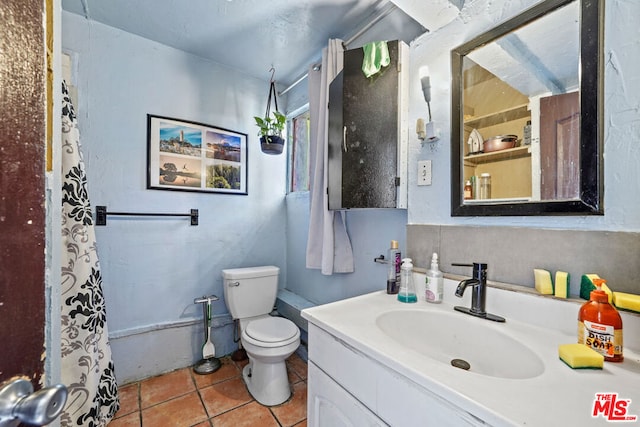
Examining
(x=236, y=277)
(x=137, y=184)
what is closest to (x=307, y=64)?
(x=137, y=184)

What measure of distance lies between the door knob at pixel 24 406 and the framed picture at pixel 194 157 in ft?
5.44

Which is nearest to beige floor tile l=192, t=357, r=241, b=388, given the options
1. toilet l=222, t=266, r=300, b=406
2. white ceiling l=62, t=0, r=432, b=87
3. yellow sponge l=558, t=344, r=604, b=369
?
toilet l=222, t=266, r=300, b=406

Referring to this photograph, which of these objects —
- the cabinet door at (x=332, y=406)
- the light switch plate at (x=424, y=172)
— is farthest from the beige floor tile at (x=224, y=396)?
the light switch plate at (x=424, y=172)

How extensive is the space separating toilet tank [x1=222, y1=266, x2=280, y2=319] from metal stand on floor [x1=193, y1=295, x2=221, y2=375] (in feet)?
0.41

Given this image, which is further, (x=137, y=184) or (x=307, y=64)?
(x=307, y=64)

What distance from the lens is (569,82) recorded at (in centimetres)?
81

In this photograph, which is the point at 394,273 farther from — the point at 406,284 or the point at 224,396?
the point at 224,396

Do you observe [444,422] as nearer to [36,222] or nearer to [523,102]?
[36,222]

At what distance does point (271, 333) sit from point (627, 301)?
1451 mm

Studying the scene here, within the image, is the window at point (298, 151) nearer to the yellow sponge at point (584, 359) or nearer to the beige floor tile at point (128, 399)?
the beige floor tile at point (128, 399)

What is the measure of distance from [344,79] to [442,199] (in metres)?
0.76

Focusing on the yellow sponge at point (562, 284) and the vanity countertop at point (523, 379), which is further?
the yellow sponge at point (562, 284)

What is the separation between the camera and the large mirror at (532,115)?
77 centimetres

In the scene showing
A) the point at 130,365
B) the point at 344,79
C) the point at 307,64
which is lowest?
the point at 130,365
